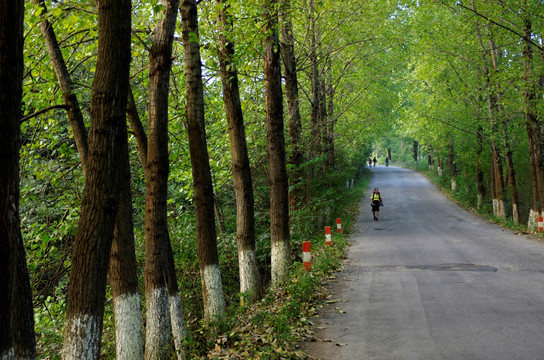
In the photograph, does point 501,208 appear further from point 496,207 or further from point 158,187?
point 158,187

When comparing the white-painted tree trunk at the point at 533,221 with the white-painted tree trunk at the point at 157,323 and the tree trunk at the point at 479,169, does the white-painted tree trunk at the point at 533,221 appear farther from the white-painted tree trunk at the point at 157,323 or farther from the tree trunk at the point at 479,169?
the white-painted tree trunk at the point at 157,323

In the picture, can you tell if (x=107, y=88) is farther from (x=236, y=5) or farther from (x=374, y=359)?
(x=236, y=5)

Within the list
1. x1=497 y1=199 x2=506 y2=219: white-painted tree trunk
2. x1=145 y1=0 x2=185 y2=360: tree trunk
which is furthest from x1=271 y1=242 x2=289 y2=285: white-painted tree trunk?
x1=497 y1=199 x2=506 y2=219: white-painted tree trunk

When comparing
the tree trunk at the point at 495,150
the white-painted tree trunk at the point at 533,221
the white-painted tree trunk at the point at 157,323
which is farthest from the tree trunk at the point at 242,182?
the tree trunk at the point at 495,150

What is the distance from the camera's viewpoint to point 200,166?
955 cm

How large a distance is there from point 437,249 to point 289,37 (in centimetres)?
894

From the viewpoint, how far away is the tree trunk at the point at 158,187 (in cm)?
798

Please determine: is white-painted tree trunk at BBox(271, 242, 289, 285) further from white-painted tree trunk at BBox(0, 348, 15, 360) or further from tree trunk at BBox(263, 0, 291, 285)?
white-painted tree trunk at BBox(0, 348, 15, 360)

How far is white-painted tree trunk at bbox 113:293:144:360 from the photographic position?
8516 mm

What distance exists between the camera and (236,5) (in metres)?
9.84

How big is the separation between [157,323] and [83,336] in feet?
11.0

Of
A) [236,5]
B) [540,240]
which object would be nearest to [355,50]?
[540,240]

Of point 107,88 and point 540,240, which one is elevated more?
point 107,88

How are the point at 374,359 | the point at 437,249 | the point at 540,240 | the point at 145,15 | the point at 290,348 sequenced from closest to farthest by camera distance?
the point at 374,359 → the point at 290,348 → the point at 145,15 → the point at 437,249 → the point at 540,240
